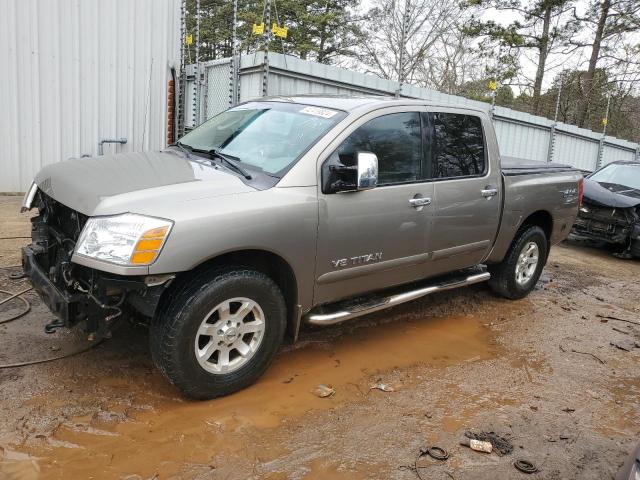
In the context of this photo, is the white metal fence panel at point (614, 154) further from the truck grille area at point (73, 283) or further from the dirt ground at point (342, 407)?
the truck grille area at point (73, 283)

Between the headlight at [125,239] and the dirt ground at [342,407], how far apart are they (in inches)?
36.6

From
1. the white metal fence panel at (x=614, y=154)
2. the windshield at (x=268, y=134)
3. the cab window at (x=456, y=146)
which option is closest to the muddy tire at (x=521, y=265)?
the cab window at (x=456, y=146)

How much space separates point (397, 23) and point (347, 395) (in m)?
21.1

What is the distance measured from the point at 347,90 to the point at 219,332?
7.59m

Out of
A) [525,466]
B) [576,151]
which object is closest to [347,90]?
[525,466]

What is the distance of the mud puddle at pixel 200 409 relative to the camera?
2.66 m

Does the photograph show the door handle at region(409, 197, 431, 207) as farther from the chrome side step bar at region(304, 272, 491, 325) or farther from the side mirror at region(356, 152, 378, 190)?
the chrome side step bar at region(304, 272, 491, 325)

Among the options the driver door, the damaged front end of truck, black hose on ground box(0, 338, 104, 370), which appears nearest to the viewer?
the damaged front end of truck

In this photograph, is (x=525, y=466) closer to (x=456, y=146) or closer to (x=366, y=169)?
(x=366, y=169)

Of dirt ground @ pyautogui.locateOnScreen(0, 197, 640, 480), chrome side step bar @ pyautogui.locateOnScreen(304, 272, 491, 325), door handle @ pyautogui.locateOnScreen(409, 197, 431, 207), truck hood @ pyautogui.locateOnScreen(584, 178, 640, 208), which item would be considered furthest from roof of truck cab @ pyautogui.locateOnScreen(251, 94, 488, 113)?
truck hood @ pyautogui.locateOnScreen(584, 178, 640, 208)

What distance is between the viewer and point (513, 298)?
5789 millimetres

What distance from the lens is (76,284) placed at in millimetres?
3084

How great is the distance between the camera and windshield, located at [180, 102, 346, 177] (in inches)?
142

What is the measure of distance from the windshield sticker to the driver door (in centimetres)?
22
